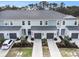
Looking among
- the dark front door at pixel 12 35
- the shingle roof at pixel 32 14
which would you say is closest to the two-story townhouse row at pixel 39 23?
the shingle roof at pixel 32 14

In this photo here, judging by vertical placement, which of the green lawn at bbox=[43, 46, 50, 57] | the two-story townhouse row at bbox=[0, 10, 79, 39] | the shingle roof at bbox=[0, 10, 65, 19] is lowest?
the green lawn at bbox=[43, 46, 50, 57]

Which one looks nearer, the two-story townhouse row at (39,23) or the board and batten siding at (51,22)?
the two-story townhouse row at (39,23)

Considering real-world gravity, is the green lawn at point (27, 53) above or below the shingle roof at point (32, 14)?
below

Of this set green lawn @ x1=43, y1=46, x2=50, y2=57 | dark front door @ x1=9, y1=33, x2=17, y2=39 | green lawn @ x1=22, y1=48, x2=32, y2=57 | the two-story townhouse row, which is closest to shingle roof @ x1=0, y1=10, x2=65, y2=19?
the two-story townhouse row

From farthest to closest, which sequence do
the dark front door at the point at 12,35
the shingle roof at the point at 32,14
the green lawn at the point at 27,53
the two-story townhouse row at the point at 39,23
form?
the shingle roof at the point at 32,14 → the two-story townhouse row at the point at 39,23 → the dark front door at the point at 12,35 → the green lawn at the point at 27,53

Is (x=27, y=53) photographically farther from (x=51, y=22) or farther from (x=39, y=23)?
(x=51, y=22)

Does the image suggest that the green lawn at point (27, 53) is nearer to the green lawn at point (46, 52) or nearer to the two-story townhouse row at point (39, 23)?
the green lawn at point (46, 52)

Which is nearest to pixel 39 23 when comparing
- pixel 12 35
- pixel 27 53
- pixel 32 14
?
pixel 32 14

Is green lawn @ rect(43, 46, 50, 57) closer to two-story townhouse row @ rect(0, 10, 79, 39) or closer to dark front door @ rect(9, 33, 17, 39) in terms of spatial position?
two-story townhouse row @ rect(0, 10, 79, 39)
